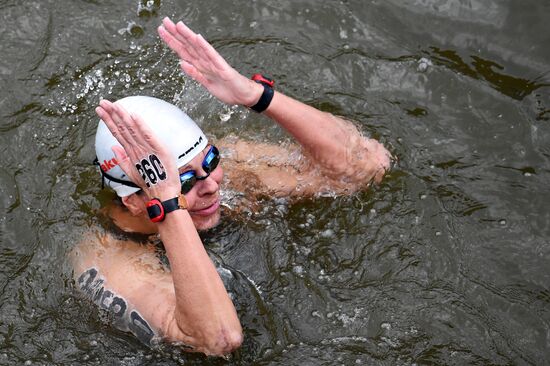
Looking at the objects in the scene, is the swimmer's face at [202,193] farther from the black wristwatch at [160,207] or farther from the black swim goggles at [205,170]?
the black wristwatch at [160,207]

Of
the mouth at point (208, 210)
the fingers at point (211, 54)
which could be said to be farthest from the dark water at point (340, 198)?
the fingers at point (211, 54)

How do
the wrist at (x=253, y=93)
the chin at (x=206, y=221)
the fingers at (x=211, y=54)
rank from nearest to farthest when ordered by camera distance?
1. the fingers at (x=211, y=54)
2. the wrist at (x=253, y=93)
3. the chin at (x=206, y=221)

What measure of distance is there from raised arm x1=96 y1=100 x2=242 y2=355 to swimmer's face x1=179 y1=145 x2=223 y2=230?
47cm

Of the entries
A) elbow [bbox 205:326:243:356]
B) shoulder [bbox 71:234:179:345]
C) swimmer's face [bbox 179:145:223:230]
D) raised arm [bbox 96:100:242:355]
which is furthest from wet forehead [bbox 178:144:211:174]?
elbow [bbox 205:326:243:356]

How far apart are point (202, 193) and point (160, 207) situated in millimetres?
695

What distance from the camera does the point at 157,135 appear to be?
5.30 m

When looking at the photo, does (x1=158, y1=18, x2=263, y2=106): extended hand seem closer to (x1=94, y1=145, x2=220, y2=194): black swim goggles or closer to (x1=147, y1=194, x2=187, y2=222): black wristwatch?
(x1=94, y1=145, x2=220, y2=194): black swim goggles

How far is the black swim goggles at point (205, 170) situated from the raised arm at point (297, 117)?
0.40 meters

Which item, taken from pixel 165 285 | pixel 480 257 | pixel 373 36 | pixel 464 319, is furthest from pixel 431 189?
pixel 165 285

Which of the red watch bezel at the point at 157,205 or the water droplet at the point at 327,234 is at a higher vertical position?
the red watch bezel at the point at 157,205

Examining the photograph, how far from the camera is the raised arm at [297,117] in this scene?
17.6 ft

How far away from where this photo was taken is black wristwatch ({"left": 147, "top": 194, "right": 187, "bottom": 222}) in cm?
482

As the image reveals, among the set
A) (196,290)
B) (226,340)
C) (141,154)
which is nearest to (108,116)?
(141,154)

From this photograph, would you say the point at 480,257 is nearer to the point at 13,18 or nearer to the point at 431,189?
the point at 431,189
